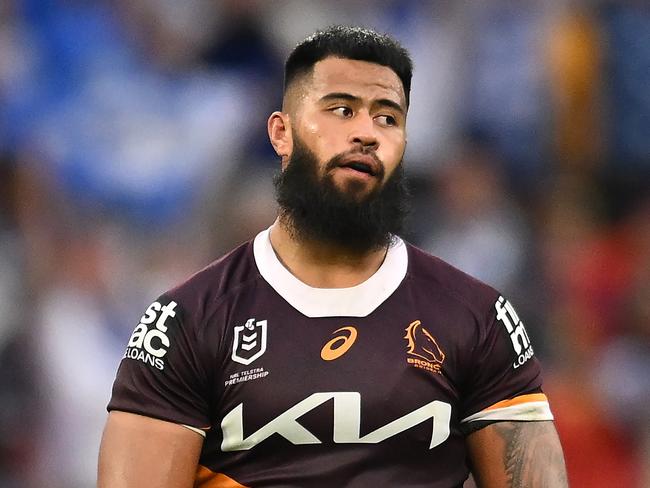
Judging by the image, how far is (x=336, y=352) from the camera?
3492 millimetres

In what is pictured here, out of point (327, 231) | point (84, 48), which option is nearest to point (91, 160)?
point (84, 48)

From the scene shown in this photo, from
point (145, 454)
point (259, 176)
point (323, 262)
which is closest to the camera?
point (145, 454)

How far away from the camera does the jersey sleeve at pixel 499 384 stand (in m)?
3.55

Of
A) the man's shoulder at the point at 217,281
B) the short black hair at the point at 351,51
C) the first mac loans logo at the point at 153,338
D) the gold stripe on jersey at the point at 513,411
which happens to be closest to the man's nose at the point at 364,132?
the short black hair at the point at 351,51

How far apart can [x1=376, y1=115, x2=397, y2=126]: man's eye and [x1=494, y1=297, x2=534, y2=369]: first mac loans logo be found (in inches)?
23.6

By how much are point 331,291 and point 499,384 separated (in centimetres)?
54

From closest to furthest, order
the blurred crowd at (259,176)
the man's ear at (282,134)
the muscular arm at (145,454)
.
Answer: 1. the muscular arm at (145,454)
2. the man's ear at (282,134)
3. the blurred crowd at (259,176)

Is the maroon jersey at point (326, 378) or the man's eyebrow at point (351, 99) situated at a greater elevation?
the man's eyebrow at point (351, 99)

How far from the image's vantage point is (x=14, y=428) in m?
6.02

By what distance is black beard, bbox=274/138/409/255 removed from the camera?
369cm

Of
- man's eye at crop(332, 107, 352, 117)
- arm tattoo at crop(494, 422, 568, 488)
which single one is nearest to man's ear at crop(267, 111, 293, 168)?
man's eye at crop(332, 107, 352, 117)

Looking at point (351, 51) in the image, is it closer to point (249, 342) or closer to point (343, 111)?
point (343, 111)

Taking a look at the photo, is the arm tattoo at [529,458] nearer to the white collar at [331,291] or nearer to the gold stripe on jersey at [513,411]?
the gold stripe on jersey at [513,411]

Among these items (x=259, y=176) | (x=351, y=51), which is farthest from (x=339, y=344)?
(x=259, y=176)
